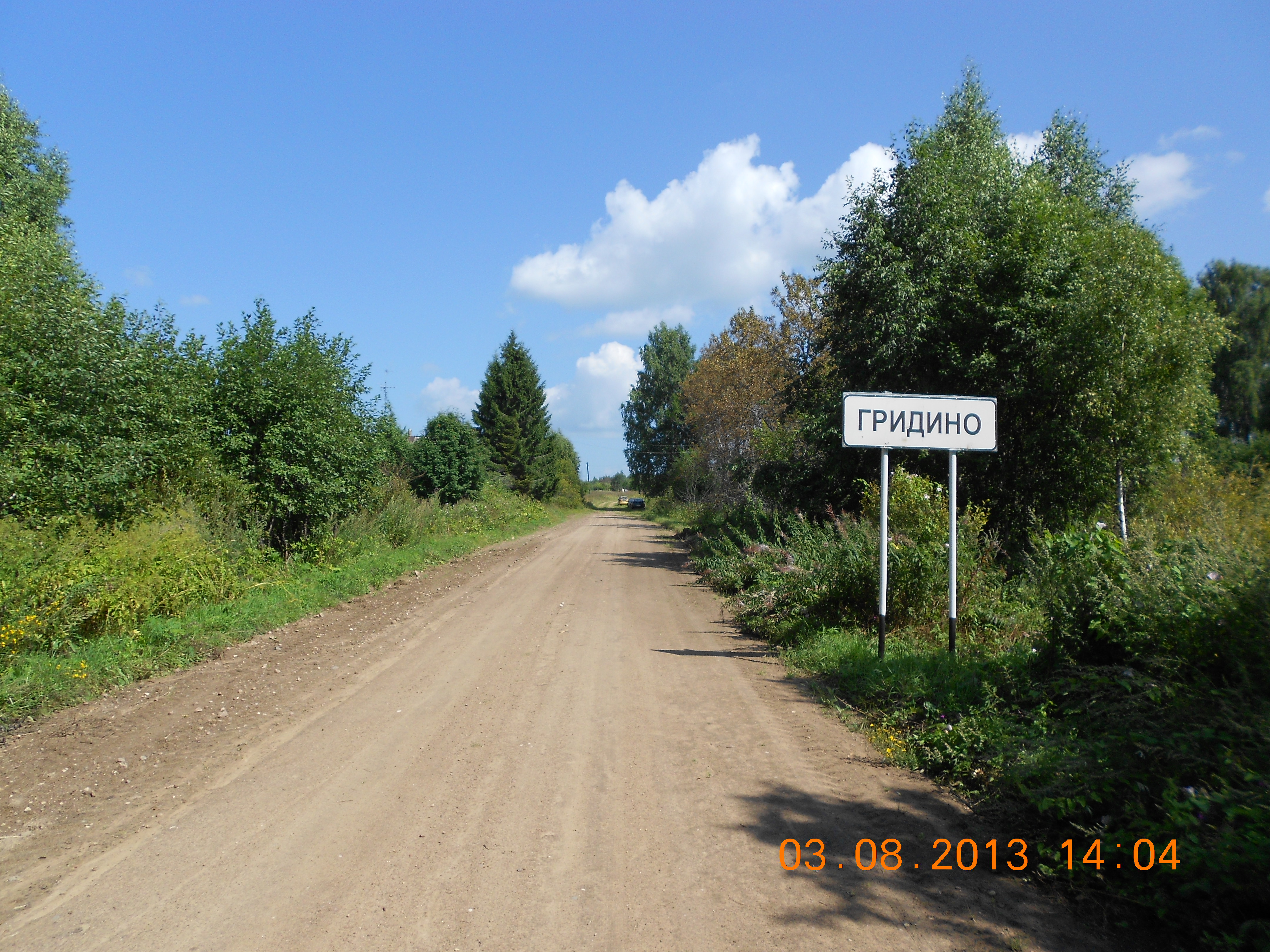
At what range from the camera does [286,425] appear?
14695 mm

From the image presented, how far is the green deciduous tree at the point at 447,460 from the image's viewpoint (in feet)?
113

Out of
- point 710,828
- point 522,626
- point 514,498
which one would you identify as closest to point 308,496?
point 522,626

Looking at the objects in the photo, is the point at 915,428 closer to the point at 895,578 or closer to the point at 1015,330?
the point at 895,578

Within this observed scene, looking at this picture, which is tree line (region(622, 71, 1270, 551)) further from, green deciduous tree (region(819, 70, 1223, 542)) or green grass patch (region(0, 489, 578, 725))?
green grass patch (region(0, 489, 578, 725))

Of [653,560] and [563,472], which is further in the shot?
[563,472]

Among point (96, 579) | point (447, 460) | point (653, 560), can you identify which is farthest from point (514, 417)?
point (96, 579)

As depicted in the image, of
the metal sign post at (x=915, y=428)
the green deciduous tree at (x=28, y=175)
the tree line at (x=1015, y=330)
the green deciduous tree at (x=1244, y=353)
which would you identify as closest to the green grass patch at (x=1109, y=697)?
the metal sign post at (x=915, y=428)

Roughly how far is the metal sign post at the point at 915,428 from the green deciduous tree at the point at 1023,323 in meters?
7.05

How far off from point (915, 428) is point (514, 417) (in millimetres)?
45792

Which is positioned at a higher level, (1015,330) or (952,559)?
(1015,330)

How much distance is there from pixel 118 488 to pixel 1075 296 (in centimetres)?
1627
